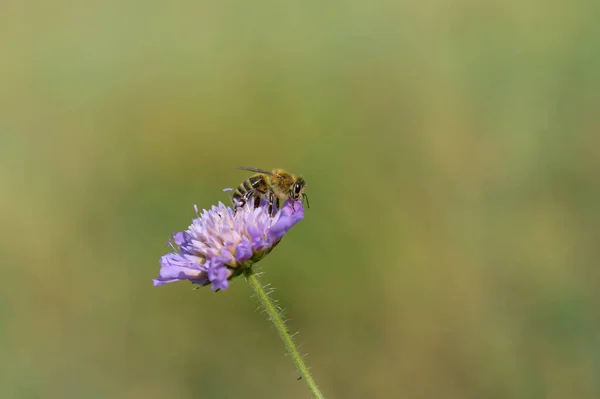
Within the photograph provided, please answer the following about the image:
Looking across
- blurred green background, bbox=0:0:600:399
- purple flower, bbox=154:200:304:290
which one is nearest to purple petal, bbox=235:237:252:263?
purple flower, bbox=154:200:304:290

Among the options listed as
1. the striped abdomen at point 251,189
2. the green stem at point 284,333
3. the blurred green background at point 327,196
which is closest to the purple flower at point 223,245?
the green stem at point 284,333

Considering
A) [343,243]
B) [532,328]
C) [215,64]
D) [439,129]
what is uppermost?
[215,64]

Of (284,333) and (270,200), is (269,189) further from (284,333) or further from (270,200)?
(284,333)

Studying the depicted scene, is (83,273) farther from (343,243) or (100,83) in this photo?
(100,83)

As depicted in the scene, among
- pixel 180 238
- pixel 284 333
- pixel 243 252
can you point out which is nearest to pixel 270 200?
pixel 180 238

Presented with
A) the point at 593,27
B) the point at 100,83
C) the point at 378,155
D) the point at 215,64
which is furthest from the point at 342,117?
the point at 100,83

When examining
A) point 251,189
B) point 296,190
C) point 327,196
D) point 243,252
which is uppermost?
point 251,189
